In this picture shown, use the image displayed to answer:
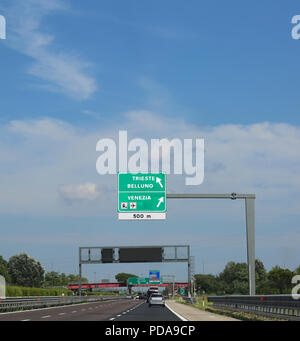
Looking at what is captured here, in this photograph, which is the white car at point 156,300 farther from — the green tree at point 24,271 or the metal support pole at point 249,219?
the green tree at point 24,271

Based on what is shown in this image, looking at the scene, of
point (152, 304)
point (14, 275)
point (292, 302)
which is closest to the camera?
point (292, 302)

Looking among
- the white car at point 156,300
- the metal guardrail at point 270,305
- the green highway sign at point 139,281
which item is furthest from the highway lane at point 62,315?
the green highway sign at point 139,281

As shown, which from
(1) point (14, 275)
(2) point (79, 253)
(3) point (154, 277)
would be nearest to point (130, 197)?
(2) point (79, 253)

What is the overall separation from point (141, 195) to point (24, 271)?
134780mm

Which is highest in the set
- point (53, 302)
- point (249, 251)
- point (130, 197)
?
point (130, 197)

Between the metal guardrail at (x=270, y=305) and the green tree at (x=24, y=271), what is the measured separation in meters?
133

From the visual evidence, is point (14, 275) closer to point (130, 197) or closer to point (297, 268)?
point (297, 268)

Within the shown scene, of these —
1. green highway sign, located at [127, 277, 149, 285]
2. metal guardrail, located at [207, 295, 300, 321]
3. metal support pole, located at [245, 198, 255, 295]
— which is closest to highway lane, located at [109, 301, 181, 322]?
metal guardrail, located at [207, 295, 300, 321]

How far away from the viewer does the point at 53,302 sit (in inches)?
2387

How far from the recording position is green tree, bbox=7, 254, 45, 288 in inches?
6491

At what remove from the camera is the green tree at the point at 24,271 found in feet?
541

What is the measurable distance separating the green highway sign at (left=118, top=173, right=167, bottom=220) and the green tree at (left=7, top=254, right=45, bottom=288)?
134m
